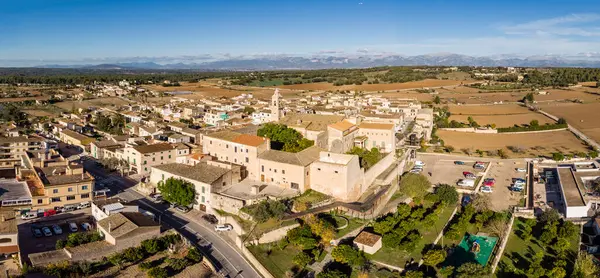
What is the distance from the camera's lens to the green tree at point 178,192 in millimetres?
30844

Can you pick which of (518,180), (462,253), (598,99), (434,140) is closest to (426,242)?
(462,253)

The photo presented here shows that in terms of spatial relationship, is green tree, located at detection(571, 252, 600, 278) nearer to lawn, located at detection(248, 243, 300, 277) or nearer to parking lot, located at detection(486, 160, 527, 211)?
parking lot, located at detection(486, 160, 527, 211)

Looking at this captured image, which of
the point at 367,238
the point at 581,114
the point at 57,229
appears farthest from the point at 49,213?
the point at 581,114

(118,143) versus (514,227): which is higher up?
(118,143)

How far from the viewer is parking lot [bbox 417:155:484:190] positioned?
39.8 m

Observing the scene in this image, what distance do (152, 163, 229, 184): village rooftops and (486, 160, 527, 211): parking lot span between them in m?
20.0

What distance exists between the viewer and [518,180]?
38531 millimetres

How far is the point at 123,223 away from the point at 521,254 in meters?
22.5

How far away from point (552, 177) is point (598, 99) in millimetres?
62696

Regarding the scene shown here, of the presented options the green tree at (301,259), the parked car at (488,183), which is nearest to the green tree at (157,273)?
the green tree at (301,259)

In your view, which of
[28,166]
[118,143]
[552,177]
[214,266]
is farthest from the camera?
[118,143]

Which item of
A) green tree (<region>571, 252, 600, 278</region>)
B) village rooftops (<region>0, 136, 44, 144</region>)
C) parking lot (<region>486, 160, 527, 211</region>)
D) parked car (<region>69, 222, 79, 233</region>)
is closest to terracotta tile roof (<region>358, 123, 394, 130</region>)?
parking lot (<region>486, 160, 527, 211</region>)

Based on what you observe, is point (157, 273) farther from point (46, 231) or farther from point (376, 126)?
point (376, 126)

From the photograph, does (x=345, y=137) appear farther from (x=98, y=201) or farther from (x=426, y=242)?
(x=98, y=201)
